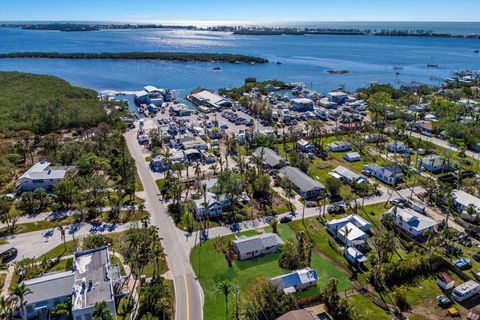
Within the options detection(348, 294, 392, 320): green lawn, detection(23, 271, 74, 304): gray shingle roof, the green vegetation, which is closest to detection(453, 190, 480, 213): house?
detection(348, 294, 392, 320): green lawn

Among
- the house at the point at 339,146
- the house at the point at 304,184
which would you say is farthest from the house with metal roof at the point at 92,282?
the house at the point at 339,146

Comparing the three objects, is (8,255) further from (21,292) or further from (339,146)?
(339,146)

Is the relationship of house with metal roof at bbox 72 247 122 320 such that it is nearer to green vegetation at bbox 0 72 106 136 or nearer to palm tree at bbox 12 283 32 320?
palm tree at bbox 12 283 32 320

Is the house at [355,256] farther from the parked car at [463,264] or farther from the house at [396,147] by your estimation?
the house at [396,147]

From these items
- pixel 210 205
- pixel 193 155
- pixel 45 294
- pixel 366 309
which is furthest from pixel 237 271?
pixel 193 155

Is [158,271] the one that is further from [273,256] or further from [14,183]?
[14,183]
